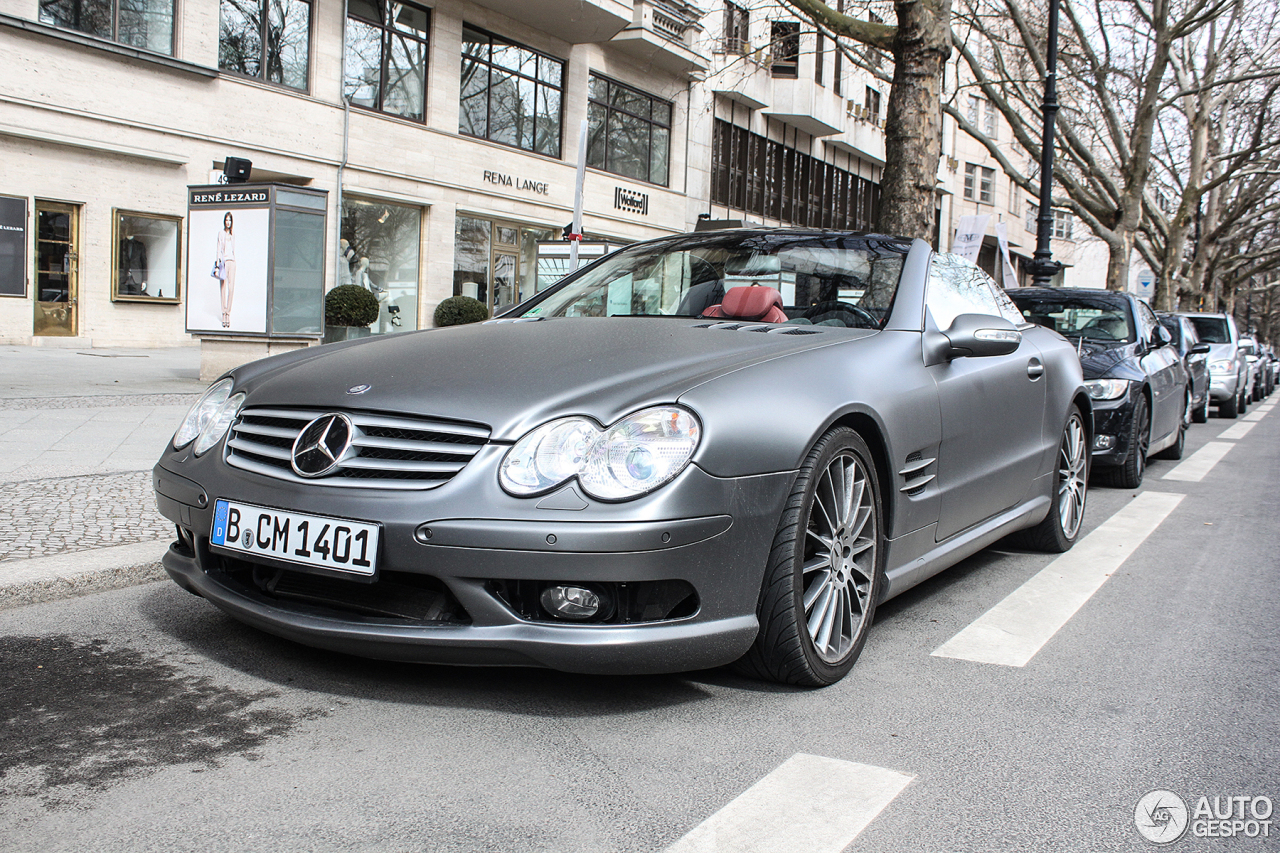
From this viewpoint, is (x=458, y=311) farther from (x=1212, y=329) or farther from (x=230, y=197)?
(x=1212, y=329)

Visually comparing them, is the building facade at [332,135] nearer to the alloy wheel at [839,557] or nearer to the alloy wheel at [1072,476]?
the alloy wheel at [1072,476]

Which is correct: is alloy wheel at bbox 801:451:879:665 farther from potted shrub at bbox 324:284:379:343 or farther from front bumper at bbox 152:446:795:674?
potted shrub at bbox 324:284:379:343

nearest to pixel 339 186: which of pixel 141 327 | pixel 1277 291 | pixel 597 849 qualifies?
pixel 141 327

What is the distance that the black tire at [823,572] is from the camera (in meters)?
3.12

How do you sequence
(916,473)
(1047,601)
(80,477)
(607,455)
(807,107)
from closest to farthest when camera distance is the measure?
1. (607,455)
2. (916,473)
3. (1047,601)
4. (80,477)
5. (807,107)

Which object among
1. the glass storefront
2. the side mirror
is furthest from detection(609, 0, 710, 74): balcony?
the side mirror

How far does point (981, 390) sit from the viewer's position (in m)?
4.38

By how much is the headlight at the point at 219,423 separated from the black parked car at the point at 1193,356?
1025 cm

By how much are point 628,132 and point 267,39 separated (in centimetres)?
1062

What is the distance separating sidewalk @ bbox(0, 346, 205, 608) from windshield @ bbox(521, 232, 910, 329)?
1.93 metres

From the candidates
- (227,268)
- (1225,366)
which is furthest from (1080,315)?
(1225,366)

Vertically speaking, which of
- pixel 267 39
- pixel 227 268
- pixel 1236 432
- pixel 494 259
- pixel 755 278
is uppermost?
pixel 267 39

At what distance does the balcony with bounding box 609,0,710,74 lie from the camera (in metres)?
26.2

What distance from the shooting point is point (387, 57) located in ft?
70.8
